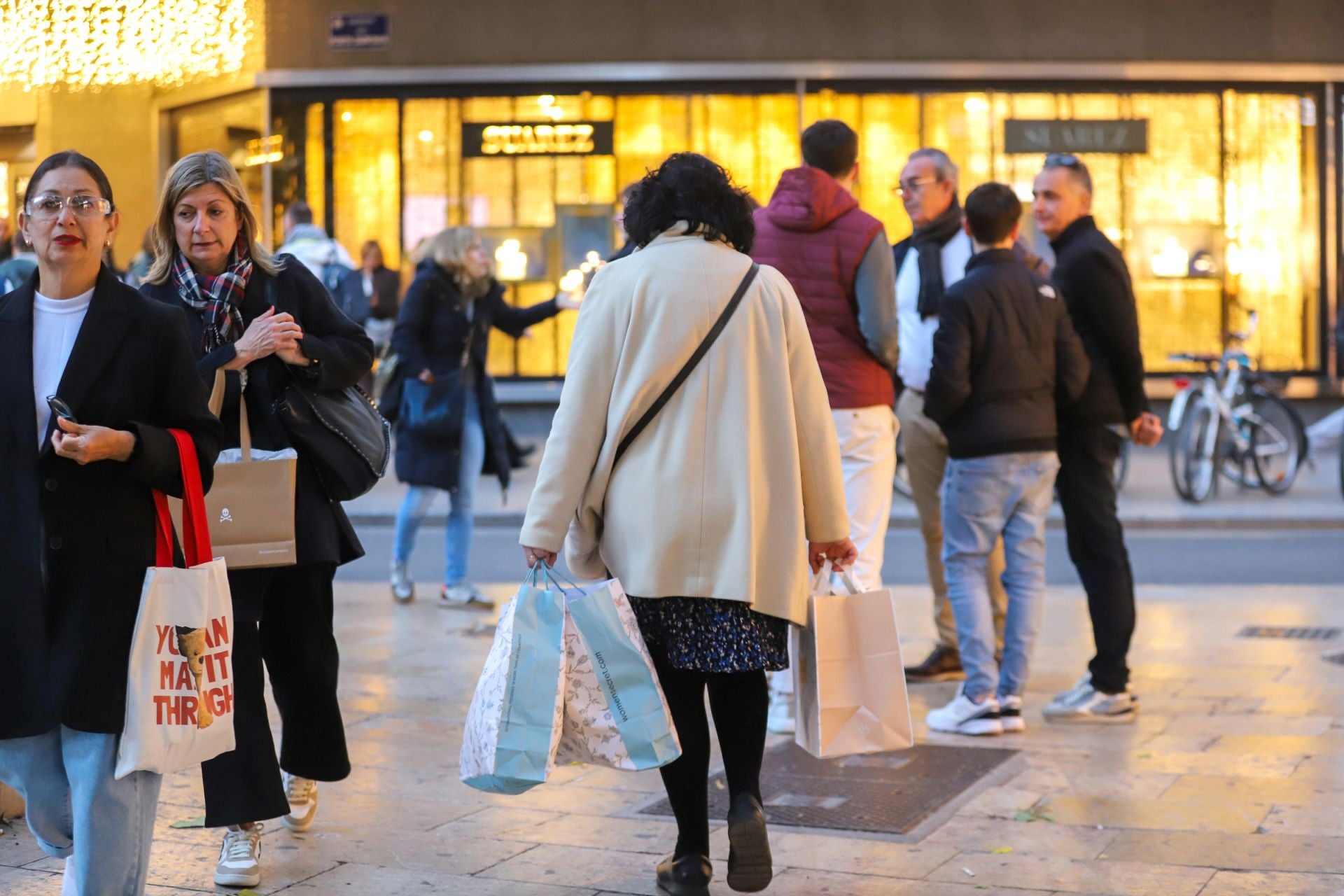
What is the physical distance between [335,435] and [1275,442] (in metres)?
11.7

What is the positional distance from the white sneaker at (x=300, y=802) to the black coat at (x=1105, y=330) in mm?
3126

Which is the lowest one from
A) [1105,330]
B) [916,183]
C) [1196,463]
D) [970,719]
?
[970,719]

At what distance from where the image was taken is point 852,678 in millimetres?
4531

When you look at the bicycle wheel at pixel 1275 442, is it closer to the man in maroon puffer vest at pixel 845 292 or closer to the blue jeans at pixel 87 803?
the man in maroon puffer vest at pixel 845 292

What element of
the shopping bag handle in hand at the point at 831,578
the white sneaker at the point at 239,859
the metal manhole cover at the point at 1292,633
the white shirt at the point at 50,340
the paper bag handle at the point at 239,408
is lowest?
the metal manhole cover at the point at 1292,633

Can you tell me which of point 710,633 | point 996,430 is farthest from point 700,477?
point 996,430

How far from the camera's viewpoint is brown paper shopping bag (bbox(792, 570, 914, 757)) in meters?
4.49

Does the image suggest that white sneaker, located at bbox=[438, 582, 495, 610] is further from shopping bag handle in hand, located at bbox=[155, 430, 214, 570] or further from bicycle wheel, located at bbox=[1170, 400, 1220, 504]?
bicycle wheel, located at bbox=[1170, 400, 1220, 504]

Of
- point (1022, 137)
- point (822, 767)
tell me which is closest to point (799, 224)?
point (822, 767)

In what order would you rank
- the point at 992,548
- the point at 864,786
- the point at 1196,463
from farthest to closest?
1. the point at 1196,463
2. the point at 992,548
3. the point at 864,786

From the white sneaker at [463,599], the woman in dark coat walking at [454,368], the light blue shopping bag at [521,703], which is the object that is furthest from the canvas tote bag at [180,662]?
the white sneaker at [463,599]

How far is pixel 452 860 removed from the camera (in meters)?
4.98

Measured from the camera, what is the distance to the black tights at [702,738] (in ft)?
14.9

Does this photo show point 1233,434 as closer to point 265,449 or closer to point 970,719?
point 970,719
